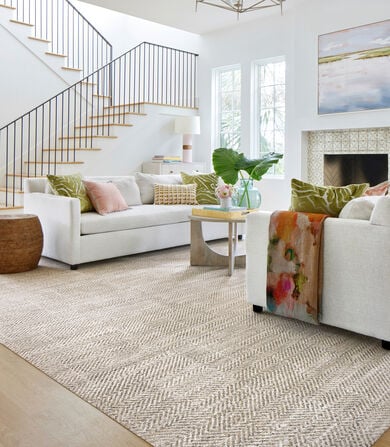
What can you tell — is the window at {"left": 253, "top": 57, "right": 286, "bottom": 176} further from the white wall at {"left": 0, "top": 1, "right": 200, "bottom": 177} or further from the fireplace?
the white wall at {"left": 0, "top": 1, "right": 200, "bottom": 177}

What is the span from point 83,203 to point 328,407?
3263mm

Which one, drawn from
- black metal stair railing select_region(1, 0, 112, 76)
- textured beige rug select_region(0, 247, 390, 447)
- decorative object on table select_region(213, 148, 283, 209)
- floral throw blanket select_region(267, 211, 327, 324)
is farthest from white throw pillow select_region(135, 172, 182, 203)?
black metal stair railing select_region(1, 0, 112, 76)

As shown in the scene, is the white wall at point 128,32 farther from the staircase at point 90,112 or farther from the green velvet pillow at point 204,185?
the green velvet pillow at point 204,185

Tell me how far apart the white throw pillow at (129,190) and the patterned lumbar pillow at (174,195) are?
0.22 metres

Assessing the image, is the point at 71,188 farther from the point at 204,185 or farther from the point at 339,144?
the point at 339,144

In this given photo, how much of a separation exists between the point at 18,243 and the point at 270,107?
4.67 meters

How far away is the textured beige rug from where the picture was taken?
179 centimetres

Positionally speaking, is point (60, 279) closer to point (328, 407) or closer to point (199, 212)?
point (199, 212)

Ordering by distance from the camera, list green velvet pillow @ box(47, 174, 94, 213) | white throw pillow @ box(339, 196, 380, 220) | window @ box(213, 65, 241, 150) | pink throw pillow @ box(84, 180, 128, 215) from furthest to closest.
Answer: window @ box(213, 65, 241, 150) < pink throw pillow @ box(84, 180, 128, 215) < green velvet pillow @ box(47, 174, 94, 213) < white throw pillow @ box(339, 196, 380, 220)

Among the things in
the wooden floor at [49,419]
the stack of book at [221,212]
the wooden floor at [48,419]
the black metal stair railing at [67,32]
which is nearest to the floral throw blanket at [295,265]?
the wooden floor at [49,419]

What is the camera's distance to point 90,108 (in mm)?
7844

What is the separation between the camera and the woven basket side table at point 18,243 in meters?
4.02

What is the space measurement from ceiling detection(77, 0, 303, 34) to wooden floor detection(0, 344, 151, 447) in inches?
214

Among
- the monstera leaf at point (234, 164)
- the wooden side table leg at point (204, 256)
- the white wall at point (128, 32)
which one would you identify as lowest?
the wooden side table leg at point (204, 256)
